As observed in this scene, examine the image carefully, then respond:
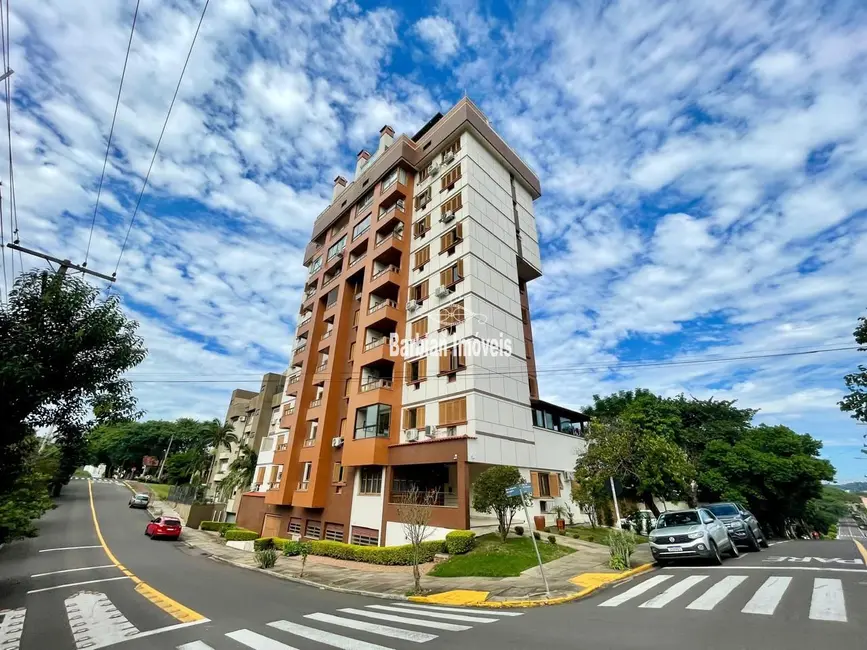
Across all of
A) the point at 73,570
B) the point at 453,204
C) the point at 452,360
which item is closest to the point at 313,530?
the point at 73,570

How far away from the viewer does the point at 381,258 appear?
3048 cm

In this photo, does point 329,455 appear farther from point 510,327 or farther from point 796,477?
point 796,477

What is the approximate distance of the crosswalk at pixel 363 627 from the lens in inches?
290

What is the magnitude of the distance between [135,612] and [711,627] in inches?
549

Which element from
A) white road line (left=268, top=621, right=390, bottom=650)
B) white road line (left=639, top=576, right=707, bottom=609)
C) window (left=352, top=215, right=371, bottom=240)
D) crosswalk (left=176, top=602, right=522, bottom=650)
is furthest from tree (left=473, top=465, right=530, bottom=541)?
window (left=352, top=215, right=371, bottom=240)

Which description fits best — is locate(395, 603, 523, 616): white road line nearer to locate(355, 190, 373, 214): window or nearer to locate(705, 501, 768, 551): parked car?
locate(705, 501, 768, 551): parked car

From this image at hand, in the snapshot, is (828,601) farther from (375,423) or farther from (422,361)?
(375,423)

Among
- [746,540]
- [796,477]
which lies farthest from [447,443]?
[796,477]

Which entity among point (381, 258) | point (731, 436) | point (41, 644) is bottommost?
point (41, 644)

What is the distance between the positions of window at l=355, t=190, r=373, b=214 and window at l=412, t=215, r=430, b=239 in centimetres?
637

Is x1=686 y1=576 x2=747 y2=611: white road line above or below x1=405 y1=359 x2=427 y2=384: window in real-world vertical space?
below

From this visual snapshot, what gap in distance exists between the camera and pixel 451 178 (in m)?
29.3

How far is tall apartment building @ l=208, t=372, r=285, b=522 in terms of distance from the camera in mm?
45125

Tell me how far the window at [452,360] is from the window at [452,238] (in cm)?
720
